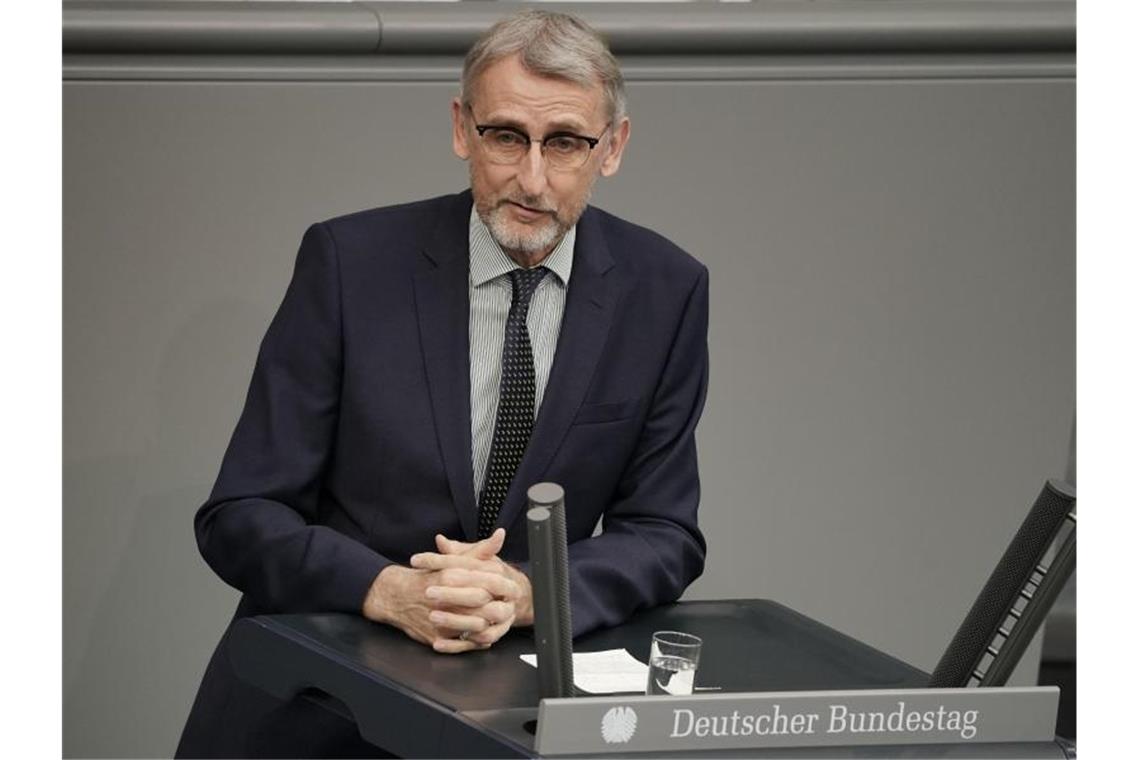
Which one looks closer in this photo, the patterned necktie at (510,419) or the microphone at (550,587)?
the microphone at (550,587)

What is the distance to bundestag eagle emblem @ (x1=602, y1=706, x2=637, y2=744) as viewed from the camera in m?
1.86

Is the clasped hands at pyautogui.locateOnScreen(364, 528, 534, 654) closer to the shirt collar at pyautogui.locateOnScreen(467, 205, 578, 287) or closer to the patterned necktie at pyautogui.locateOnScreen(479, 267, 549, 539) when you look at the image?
the patterned necktie at pyautogui.locateOnScreen(479, 267, 549, 539)

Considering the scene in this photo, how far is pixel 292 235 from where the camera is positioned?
3754 mm

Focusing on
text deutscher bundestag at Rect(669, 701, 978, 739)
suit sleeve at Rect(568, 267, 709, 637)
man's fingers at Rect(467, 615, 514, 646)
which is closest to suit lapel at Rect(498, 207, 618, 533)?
suit sleeve at Rect(568, 267, 709, 637)

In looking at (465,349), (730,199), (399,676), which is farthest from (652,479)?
(730,199)

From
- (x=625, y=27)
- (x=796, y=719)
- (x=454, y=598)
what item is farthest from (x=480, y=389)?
(x=625, y=27)

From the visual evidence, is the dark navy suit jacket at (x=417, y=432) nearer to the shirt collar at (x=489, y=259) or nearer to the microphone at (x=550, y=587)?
the shirt collar at (x=489, y=259)

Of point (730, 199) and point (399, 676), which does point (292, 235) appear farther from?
point (399, 676)

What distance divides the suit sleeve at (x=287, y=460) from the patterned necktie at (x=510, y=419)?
0.66 feet

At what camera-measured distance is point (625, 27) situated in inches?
145

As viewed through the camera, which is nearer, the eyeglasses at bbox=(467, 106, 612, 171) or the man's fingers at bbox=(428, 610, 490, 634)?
the man's fingers at bbox=(428, 610, 490, 634)

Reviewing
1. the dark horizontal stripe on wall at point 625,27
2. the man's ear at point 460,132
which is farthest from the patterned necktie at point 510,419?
the dark horizontal stripe on wall at point 625,27

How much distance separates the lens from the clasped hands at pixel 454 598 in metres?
2.29

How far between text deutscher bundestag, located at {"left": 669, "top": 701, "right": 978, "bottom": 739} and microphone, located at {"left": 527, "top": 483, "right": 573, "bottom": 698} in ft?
0.48
